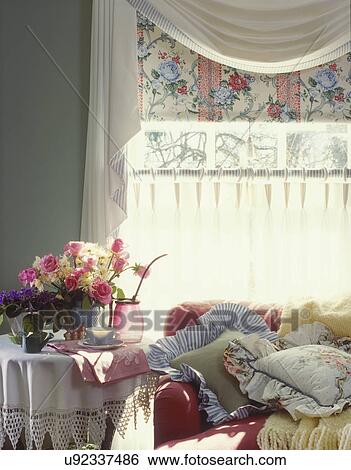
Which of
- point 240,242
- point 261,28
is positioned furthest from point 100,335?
point 261,28

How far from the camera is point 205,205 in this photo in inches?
134

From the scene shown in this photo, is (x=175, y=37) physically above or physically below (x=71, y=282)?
above

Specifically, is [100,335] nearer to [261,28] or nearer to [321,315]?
[321,315]

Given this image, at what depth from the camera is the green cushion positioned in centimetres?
260

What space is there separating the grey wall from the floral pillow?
1.14 meters

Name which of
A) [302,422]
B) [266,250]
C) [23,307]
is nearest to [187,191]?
[266,250]

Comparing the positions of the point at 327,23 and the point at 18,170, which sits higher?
the point at 327,23

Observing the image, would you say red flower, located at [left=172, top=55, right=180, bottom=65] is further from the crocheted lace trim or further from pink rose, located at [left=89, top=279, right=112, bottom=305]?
the crocheted lace trim

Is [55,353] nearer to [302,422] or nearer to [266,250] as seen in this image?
[302,422]

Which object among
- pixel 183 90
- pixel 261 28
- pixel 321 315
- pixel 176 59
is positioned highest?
pixel 261 28

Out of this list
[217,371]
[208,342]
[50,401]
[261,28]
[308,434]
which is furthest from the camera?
[261,28]

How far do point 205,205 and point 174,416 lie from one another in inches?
48.4

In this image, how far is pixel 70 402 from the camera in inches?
95.2
